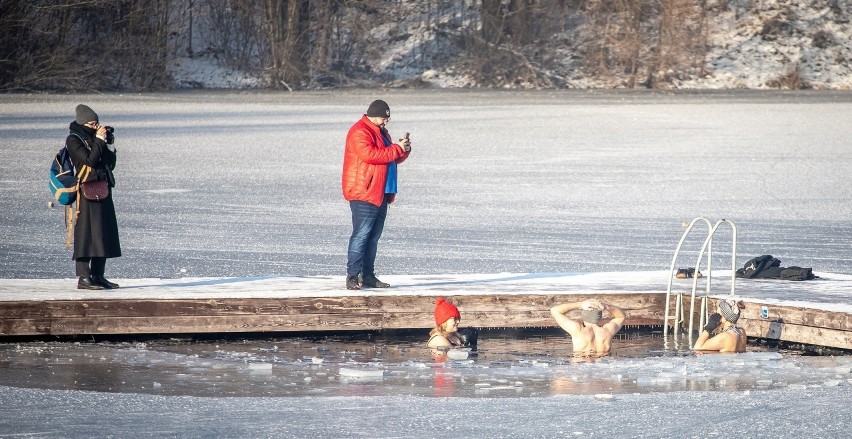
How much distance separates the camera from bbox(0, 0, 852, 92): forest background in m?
32.9

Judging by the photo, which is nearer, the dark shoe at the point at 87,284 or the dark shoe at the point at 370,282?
the dark shoe at the point at 87,284

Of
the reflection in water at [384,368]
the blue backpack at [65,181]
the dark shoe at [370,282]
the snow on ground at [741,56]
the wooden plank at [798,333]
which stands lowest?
the reflection in water at [384,368]

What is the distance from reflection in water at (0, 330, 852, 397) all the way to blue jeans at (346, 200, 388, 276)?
1.62ft

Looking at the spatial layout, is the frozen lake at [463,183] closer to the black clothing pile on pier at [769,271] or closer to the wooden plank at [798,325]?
the black clothing pile on pier at [769,271]

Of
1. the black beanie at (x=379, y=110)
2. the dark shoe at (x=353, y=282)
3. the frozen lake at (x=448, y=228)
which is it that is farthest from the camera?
the dark shoe at (x=353, y=282)

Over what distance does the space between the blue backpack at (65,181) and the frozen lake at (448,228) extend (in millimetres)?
952

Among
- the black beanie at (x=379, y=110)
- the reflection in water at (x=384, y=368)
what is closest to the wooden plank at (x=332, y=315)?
the reflection in water at (x=384, y=368)

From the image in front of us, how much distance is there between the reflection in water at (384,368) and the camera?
7.42m

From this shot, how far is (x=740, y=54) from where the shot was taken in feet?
112

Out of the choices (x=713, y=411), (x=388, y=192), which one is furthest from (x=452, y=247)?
(x=713, y=411)

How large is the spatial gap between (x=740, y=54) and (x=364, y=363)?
90.3 ft

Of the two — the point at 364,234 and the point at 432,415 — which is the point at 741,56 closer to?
the point at 364,234

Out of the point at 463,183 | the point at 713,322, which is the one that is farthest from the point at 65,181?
the point at 463,183

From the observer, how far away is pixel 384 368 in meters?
8.11
